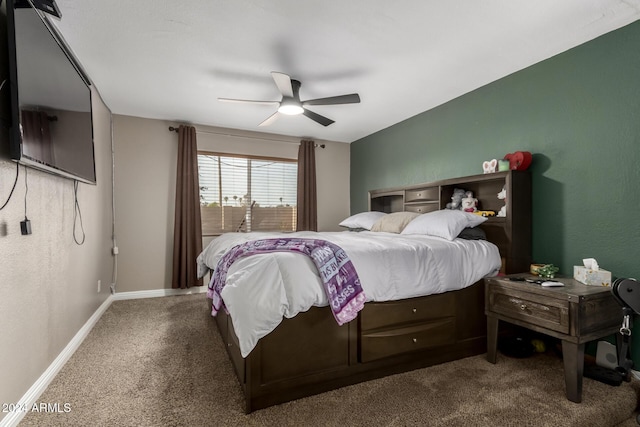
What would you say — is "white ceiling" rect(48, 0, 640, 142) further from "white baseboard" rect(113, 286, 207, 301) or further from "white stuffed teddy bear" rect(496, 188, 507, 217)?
"white baseboard" rect(113, 286, 207, 301)

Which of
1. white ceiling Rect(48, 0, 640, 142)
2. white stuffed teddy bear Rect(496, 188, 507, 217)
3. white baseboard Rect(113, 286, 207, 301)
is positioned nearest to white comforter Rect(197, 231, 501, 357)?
white stuffed teddy bear Rect(496, 188, 507, 217)

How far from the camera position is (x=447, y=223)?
106 inches

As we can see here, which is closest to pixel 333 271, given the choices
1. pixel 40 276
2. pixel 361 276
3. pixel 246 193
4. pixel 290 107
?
pixel 361 276

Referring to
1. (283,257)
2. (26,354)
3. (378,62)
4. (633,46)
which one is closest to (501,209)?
(633,46)

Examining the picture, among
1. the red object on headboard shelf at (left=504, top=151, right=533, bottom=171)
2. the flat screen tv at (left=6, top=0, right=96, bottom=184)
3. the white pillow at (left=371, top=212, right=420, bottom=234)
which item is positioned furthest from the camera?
the white pillow at (left=371, top=212, right=420, bottom=234)

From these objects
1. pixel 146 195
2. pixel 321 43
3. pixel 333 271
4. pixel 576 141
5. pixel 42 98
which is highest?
pixel 321 43

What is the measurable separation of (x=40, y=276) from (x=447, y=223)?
2.95 meters

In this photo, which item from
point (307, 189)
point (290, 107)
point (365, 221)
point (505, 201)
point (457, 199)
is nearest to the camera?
point (505, 201)

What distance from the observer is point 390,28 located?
2279 mm

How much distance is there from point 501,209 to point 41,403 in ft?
12.0

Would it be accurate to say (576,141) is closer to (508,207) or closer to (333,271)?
(508,207)

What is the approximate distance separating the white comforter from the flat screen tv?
1.26 metres

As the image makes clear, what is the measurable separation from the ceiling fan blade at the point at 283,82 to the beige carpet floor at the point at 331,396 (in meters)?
2.27

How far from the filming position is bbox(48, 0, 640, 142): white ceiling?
6.77 feet
